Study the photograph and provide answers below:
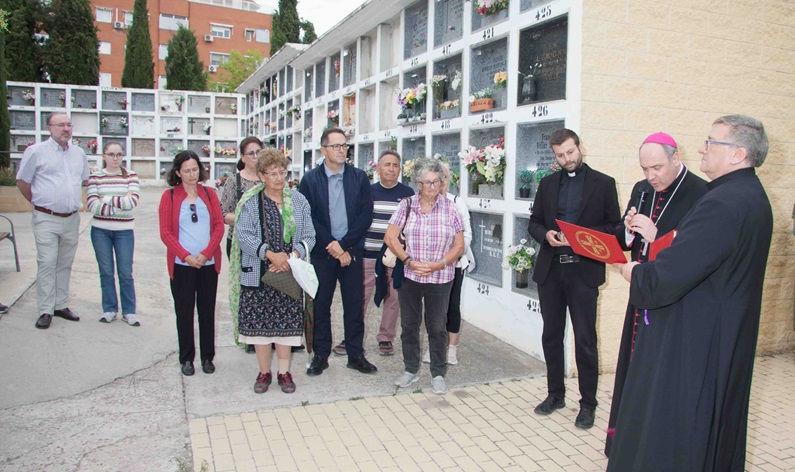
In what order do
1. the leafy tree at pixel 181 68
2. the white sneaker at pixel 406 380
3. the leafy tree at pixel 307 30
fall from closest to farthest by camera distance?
the white sneaker at pixel 406 380
the leafy tree at pixel 181 68
the leafy tree at pixel 307 30

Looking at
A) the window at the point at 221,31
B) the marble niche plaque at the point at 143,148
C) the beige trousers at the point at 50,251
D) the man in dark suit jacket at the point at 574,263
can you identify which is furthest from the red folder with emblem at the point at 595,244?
the window at the point at 221,31

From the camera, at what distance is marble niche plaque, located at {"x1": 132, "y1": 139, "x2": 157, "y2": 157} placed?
65.1 ft

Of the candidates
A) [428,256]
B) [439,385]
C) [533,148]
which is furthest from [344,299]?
[533,148]

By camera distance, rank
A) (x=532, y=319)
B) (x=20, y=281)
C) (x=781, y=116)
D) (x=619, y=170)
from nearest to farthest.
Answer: (x=619, y=170), (x=532, y=319), (x=781, y=116), (x=20, y=281)

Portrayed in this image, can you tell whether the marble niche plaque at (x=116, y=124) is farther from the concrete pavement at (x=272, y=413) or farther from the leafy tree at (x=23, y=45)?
the concrete pavement at (x=272, y=413)

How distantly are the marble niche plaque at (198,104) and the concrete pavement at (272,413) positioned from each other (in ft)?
55.2

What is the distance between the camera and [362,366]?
418cm

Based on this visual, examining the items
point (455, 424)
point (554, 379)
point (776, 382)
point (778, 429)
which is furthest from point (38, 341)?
point (776, 382)

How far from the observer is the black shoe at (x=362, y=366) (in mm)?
4168

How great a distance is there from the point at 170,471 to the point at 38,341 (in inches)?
87.6

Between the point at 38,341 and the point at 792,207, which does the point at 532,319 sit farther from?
the point at 38,341

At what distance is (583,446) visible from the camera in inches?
124

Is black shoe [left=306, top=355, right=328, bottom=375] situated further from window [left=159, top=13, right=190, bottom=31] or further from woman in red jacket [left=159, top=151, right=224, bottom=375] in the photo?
window [left=159, top=13, right=190, bottom=31]

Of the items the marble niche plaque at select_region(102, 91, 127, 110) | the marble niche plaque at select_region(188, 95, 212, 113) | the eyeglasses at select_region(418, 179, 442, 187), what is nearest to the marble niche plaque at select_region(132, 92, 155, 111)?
the marble niche plaque at select_region(102, 91, 127, 110)
